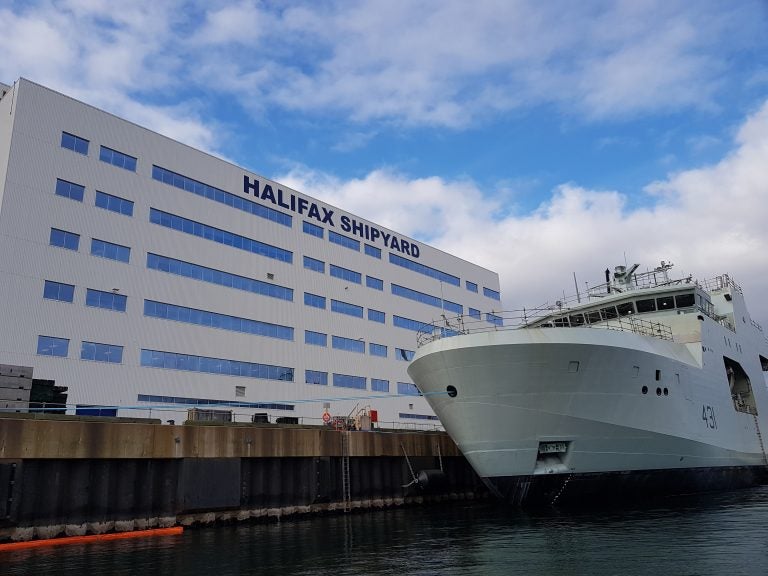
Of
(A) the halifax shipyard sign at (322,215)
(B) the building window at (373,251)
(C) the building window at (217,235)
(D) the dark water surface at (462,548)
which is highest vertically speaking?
(A) the halifax shipyard sign at (322,215)

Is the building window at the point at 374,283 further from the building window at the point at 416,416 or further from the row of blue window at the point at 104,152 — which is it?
the row of blue window at the point at 104,152

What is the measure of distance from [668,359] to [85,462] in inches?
782

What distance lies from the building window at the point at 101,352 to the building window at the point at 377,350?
18.7 m

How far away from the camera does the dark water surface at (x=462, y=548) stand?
11133mm

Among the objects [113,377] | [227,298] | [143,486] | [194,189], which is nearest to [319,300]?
[227,298]

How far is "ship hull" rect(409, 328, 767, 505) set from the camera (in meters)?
18.8

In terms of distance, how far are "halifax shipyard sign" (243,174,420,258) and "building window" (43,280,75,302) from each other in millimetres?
13131

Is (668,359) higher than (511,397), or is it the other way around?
(668,359)

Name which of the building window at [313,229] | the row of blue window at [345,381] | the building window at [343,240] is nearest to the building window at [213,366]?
the row of blue window at [345,381]

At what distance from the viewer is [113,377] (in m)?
28.4

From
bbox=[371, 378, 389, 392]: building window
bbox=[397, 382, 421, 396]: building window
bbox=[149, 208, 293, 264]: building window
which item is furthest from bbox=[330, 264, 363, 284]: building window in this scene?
bbox=[397, 382, 421, 396]: building window

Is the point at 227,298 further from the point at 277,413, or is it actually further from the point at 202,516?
the point at 202,516

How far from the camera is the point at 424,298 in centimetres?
4928

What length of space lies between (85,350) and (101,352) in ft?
2.53
